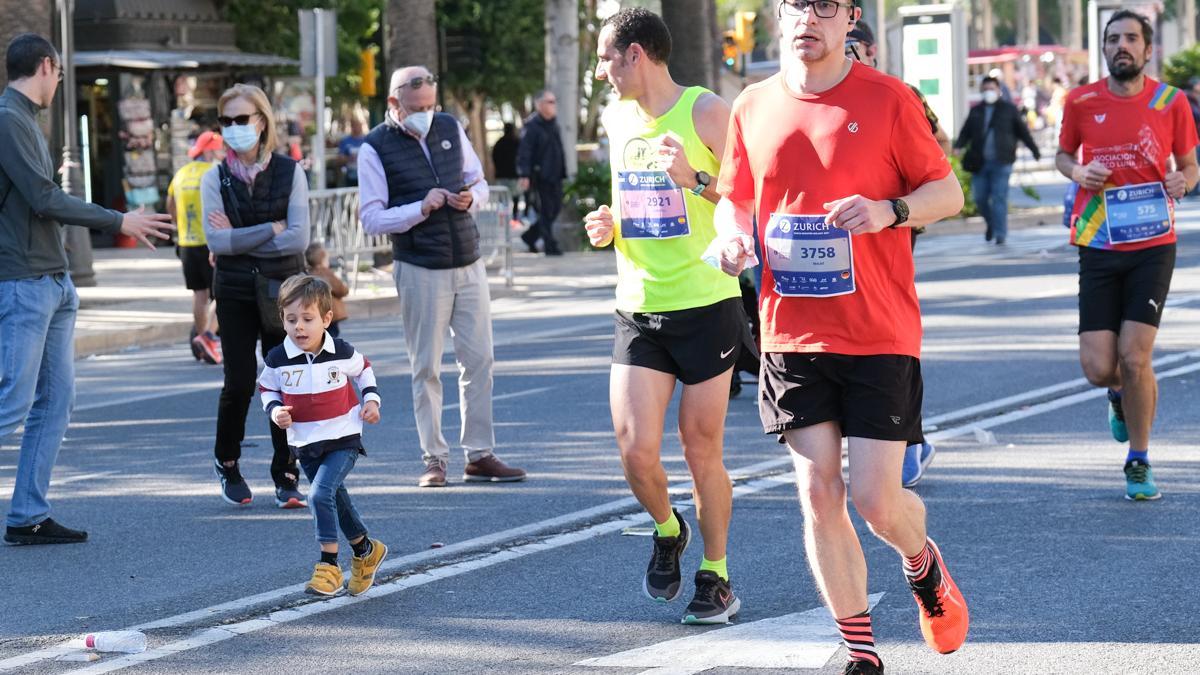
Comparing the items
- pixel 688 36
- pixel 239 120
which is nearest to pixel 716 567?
pixel 239 120

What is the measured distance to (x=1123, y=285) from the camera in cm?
829

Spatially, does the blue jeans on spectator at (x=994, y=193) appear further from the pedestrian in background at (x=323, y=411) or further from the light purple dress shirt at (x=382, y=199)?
the pedestrian in background at (x=323, y=411)

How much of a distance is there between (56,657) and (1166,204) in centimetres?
493

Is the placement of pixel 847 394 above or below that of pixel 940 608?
above

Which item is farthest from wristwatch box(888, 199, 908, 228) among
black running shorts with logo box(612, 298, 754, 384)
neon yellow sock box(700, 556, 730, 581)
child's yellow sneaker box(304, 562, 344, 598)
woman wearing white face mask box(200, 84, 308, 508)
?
woman wearing white face mask box(200, 84, 308, 508)

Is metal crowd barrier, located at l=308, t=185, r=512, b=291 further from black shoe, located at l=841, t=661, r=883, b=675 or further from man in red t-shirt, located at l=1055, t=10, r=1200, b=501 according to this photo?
black shoe, located at l=841, t=661, r=883, b=675

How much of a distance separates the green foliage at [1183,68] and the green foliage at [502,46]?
48.7ft

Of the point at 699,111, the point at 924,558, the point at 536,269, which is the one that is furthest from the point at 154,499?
the point at 536,269

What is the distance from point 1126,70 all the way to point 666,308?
288 cm

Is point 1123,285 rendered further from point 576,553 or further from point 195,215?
point 195,215

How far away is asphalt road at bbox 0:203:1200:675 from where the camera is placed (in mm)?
5977

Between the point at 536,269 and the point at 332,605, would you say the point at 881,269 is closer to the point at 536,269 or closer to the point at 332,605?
the point at 332,605

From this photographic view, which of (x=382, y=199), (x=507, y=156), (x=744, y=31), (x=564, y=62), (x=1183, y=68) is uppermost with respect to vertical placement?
(x=744, y=31)

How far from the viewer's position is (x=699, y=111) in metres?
6.38
